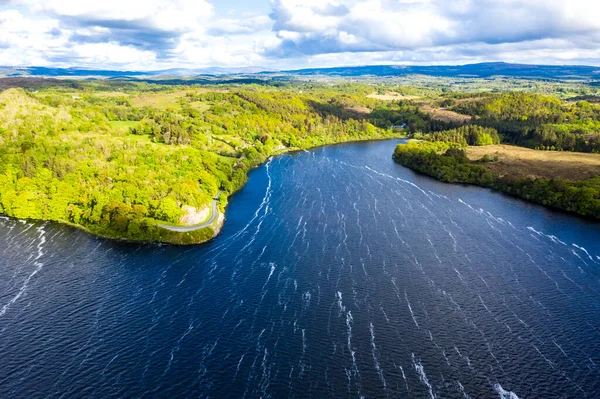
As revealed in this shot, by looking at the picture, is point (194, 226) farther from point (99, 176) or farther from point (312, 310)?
point (312, 310)

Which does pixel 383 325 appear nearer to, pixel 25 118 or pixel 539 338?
pixel 539 338

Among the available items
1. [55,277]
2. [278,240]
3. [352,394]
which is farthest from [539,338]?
[55,277]

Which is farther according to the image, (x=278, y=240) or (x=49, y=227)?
(x=49, y=227)

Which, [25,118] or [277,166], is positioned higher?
[25,118]

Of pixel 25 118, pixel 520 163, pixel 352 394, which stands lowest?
pixel 352 394

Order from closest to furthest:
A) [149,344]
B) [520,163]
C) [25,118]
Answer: [149,344] → [25,118] → [520,163]

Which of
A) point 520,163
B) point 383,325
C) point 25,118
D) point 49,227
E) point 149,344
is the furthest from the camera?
point 520,163
